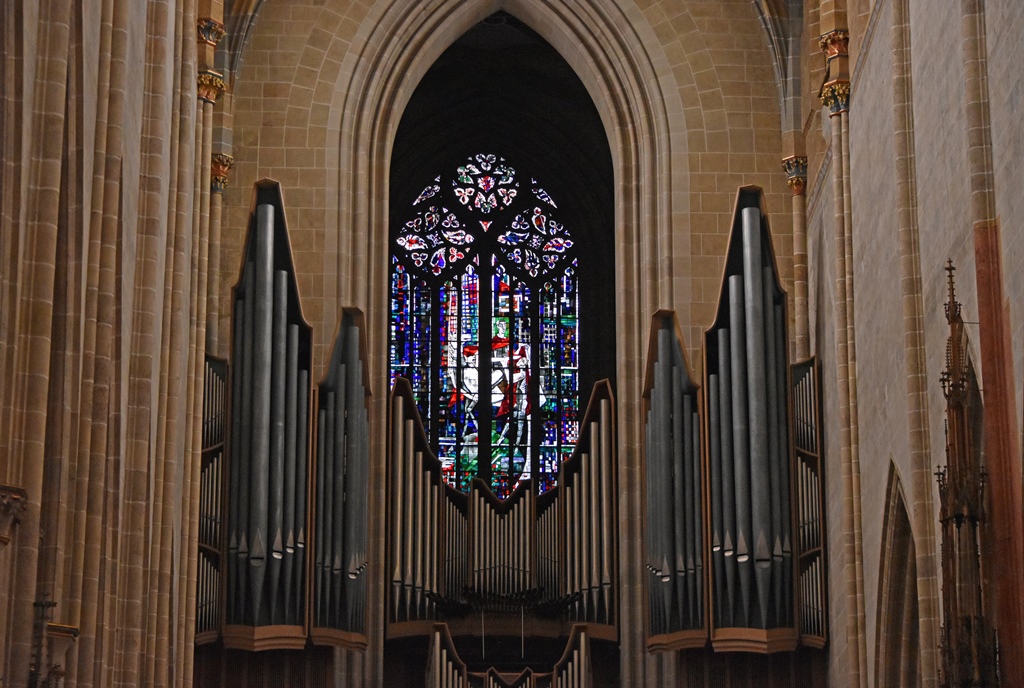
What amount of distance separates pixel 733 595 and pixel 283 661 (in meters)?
4.40

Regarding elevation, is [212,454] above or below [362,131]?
below

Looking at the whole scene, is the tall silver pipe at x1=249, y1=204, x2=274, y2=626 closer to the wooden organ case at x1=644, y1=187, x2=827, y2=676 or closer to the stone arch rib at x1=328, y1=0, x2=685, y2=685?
the stone arch rib at x1=328, y1=0, x2=685, y2=685

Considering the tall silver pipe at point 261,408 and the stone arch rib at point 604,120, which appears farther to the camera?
the stone arch rib at point 604,120

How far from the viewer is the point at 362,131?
22.1 metres

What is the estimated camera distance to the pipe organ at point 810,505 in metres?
19.3

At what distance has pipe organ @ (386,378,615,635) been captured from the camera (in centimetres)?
2088

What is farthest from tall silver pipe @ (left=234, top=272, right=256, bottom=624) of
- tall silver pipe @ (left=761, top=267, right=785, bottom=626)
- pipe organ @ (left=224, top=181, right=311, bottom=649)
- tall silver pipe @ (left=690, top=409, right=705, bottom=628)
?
tall silver pipe @ (left=761, top=267, right=785, bottom=626)

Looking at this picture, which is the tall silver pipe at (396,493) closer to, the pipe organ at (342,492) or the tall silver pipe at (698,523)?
the pipe organ at (342,492)

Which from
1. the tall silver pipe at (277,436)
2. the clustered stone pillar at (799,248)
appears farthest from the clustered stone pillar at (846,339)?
the tall silver pipe at (277,436)

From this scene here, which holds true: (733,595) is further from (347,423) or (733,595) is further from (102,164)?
(102,164)

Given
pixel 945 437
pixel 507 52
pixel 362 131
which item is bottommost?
pixel 945 437

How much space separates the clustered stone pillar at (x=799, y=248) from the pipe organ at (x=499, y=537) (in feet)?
6.78

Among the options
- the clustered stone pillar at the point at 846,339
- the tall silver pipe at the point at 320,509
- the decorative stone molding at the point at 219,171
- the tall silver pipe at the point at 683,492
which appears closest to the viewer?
the clustered stone pillar at the point at 846,339

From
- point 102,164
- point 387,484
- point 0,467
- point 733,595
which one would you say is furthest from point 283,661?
point 0,467
